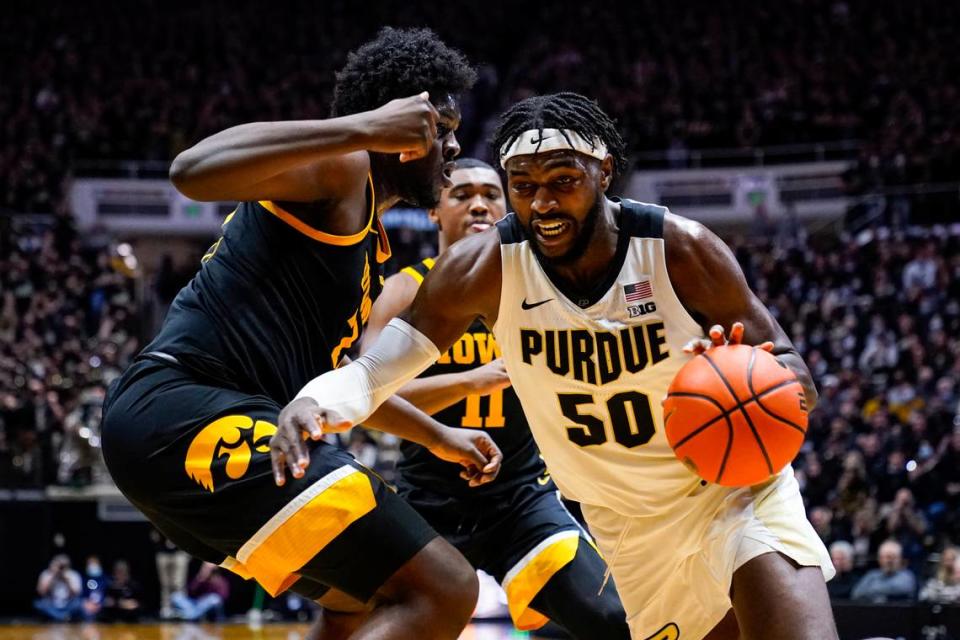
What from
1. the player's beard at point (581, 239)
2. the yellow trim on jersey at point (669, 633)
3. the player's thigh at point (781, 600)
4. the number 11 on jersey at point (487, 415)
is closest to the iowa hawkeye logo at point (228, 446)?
the player's beard at point (581, 239)

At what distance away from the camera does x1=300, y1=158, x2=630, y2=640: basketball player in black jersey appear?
494 cm

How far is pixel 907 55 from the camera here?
22781mm

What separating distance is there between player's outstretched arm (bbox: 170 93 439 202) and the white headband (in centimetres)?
53

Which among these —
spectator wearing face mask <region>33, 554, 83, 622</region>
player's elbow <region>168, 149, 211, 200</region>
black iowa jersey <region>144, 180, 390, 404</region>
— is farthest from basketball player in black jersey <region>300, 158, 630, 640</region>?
spectator wearing face mask <region>33, 554, 83, 622</region>

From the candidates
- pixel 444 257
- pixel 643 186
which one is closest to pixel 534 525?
pixel 444 257

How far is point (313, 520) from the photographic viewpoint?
3434 millimetres

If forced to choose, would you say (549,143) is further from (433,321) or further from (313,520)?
(313,520)

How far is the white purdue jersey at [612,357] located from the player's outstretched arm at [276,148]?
2.51ft

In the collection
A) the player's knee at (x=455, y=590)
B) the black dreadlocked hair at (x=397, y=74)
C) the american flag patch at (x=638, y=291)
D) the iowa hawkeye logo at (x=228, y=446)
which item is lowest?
the player's knee at (x=455, y=590)

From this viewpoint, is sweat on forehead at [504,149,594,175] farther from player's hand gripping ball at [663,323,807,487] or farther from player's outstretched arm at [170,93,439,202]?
player's hand gripping ball at [663,323,807,487]

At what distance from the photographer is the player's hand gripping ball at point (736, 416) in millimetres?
3391

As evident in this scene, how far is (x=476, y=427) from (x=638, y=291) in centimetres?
179

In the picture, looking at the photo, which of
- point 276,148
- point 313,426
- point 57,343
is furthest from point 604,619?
point 57,343

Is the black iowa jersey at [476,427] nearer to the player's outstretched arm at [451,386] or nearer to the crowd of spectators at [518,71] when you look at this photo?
the player's outstretched arm at [451,386]
